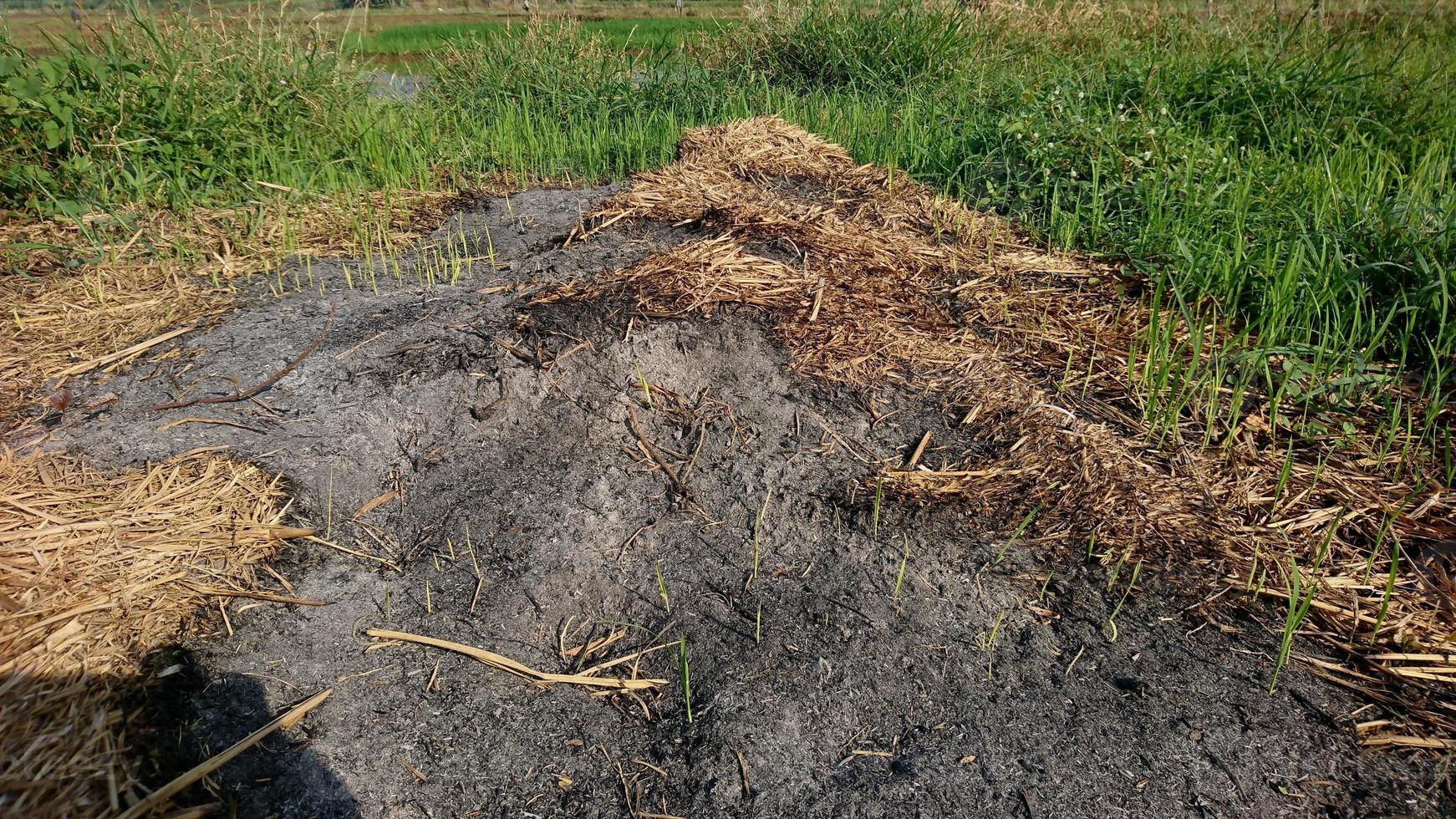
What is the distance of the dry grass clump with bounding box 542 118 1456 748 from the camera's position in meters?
1.90

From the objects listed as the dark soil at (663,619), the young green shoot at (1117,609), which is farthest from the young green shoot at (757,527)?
the young green shoot at (1117,609)

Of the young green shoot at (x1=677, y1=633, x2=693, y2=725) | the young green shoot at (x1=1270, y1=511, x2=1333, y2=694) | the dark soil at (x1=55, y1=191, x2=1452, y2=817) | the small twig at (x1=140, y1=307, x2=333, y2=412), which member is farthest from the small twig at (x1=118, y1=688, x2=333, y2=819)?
the young green shoot at (x1=1270, y1=511, x2=1333, y2=694)

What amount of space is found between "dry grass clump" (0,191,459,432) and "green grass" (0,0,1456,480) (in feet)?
0.59

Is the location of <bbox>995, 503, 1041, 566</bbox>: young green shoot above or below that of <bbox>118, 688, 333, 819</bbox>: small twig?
above

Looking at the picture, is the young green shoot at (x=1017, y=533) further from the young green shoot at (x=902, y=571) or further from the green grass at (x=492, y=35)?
the green grass at (x=492, y=35)

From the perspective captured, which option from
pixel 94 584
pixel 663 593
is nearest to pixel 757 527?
pixel 663 593

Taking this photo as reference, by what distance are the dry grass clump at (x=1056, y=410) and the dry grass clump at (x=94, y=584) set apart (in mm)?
1122

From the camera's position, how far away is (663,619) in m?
1.92

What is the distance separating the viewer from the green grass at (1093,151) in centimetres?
250

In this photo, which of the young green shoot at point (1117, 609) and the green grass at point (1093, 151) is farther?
the green grass at point (1093, 151)

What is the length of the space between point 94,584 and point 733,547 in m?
1.39

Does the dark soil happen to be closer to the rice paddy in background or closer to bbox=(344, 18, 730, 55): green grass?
the rice paddy in background

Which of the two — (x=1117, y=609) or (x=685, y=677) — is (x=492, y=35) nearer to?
(x=685, y=677)

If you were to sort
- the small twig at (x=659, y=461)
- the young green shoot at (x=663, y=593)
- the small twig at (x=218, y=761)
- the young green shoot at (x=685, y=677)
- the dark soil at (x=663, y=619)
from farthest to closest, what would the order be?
the small twig at (x=659, y=461) < the young green shoot at (x=663, y=593) < the young green shoot at (x=685, y=677) < the dark soil at (x=663, y=619) < the small twig at (x=218, y=761)
